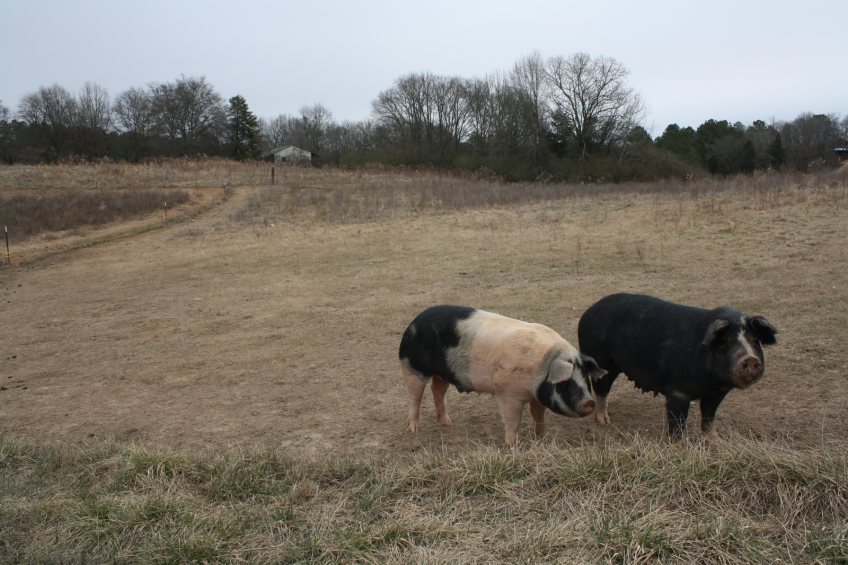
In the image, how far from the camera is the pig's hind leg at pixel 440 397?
584 centimetres

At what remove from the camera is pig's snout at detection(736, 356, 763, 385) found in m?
4.05

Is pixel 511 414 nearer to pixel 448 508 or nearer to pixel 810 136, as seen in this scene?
pixel 448 508

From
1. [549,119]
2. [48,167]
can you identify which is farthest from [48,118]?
[549,119]

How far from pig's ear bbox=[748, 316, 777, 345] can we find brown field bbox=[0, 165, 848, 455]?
113 centimetres

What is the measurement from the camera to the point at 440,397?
5902mm

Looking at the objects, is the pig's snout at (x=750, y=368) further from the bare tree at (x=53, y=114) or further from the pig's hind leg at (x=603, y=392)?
the bare tree at (x=53, y=114)

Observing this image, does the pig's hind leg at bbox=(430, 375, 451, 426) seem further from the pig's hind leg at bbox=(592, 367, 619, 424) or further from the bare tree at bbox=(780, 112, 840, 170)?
the bare tree at bbox=(780, 112, 840, 170)

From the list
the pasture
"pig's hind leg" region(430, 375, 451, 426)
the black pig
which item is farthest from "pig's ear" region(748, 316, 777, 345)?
"pig's hind leg" region(430, 375, 451, 426)

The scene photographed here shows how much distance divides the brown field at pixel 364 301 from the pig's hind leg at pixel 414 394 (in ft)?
0.58

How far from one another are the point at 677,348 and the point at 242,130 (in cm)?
6143

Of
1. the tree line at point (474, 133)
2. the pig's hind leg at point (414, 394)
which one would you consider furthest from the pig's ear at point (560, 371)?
the tree line at point (474, 133)

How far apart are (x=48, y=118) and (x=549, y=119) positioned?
5080cm

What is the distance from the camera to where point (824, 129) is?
197 ft

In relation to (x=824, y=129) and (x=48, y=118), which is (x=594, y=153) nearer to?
(x=824, y=129)
